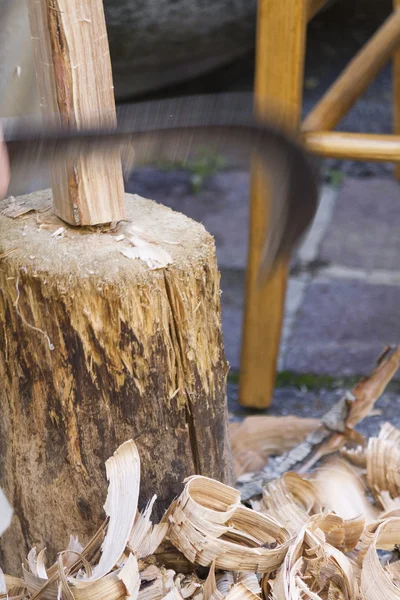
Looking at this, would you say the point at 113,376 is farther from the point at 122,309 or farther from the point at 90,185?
the point at 90,185

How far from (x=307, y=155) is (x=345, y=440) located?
561 millimetres

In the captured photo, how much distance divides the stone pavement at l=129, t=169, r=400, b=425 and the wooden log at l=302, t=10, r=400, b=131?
19.4 inches

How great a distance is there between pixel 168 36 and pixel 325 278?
0.73m

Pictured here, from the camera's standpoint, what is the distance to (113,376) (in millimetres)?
770

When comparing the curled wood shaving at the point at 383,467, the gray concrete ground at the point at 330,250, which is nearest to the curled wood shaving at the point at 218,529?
the curled wood shaving at the point at 383,467

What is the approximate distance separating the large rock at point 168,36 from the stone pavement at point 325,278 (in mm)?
328

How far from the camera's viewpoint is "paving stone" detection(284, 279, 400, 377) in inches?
59.2

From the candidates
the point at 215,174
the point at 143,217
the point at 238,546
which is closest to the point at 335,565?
the point at 238,546

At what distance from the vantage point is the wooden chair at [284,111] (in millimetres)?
1081

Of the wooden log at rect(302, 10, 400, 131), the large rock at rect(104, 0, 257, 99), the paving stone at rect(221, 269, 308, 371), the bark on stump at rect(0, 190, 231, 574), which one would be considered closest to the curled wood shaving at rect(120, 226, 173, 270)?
the bark on stump at rect(0, 190, 231, 574)

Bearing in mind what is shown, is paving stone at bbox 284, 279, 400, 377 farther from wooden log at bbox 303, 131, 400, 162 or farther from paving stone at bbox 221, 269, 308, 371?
wooden log at bbox 303, 131, 400, 162

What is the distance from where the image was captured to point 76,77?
2.38ft

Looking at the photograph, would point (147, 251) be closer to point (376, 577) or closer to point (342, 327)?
point (376, 577)

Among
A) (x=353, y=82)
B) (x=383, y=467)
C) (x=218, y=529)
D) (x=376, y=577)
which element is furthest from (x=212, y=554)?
(x=353, y=82)
